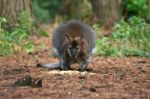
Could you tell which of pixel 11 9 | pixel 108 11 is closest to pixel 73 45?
pixel 11 9

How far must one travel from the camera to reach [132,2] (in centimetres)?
2542

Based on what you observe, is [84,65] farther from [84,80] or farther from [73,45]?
[84,80]

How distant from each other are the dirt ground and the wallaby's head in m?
0.43

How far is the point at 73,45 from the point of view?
10156mm

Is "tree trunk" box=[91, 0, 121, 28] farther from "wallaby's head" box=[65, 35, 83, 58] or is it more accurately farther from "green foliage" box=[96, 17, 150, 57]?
"wallaby's head" box=[65, 35, 83, 58]

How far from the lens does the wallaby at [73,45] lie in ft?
33.4

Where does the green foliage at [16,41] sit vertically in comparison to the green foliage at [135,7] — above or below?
below

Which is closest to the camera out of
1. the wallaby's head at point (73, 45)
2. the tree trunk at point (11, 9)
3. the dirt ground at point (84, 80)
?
the dirt ground at point (84, 80)

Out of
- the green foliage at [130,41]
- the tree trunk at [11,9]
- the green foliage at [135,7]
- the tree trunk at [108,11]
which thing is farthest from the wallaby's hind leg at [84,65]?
the green foliage at [135,7]

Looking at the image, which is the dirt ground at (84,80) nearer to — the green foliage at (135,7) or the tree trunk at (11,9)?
the tree trunk at (11,9)

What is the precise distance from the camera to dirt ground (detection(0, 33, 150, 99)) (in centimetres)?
772

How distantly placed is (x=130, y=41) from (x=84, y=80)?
16.4 feet

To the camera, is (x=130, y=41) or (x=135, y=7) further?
(x=135, y=7)

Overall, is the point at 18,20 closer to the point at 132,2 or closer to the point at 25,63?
the point at 25,63
